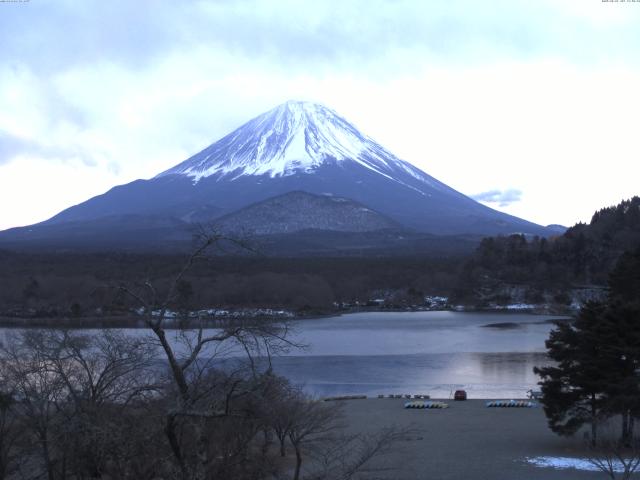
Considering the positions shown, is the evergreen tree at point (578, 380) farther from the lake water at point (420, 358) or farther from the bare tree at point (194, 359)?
the bare tree at point (194, 359)

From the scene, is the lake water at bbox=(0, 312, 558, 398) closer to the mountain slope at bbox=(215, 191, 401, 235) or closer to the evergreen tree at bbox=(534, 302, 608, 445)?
the evergreen tree at bbox=(534, 302, 608, 445)

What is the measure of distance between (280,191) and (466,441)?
86785 millimetres

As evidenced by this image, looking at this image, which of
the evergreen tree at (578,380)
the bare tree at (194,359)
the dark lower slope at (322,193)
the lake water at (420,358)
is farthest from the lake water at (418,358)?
the dark lower slope at (322,193)

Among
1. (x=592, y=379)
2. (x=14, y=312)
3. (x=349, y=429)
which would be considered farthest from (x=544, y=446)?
(x=14, y=312)

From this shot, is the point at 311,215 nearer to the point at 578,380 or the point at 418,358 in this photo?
the point at 418,358

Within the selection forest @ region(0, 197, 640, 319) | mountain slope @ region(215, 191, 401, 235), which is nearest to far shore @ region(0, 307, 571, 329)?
forest @ region(0, 197, 640, 319)

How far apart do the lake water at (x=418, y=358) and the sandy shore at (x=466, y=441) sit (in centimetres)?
165

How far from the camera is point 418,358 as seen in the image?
828 inches

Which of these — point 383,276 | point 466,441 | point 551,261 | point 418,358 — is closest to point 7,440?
point 466,441

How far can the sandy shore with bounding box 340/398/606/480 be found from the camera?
853cm

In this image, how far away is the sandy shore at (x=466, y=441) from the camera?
8.53 meters

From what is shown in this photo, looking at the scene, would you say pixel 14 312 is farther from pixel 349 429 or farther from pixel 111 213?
pixel 111 213

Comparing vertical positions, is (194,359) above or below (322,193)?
below

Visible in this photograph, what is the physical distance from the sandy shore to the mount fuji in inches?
2602
